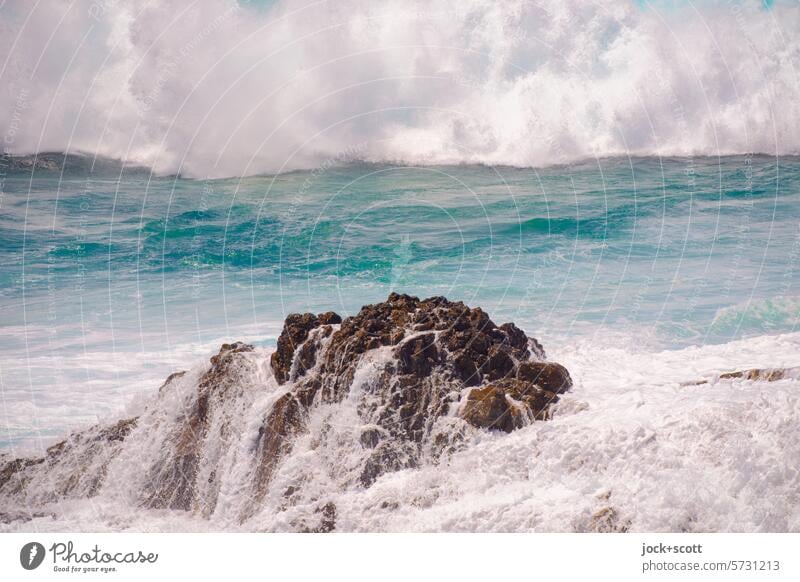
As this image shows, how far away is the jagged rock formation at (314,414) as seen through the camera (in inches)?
429

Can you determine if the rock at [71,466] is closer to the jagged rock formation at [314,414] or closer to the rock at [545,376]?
the jagged rock formation at [314,414]

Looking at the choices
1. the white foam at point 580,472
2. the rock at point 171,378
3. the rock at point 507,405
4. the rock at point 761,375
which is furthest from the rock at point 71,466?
the rock at point 761,375

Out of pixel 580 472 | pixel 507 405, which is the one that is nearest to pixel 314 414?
pixel 507 405

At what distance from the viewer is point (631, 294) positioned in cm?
1399

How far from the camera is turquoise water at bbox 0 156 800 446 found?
44.2 feet

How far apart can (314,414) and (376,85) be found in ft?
17.8

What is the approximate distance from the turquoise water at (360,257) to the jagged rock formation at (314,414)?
0.96 meters

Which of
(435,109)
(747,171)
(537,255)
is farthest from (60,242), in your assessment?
(747,171)

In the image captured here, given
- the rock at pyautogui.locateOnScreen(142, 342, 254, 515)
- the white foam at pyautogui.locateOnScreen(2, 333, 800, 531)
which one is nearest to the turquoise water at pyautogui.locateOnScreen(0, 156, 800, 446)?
the rock at pyautogui.locateOnScreen(142, 342, 254, 515)

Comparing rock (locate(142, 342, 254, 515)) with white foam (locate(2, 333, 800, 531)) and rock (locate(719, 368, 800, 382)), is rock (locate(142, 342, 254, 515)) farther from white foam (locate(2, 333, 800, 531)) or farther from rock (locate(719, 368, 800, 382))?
rock (locate(719, 368, 800, 382))

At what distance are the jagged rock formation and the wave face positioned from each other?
3.26m

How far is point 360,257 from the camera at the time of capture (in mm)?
14586

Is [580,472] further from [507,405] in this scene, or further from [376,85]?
[376,85]
